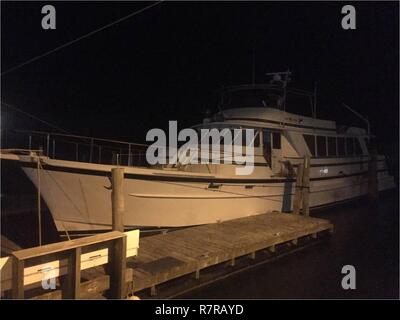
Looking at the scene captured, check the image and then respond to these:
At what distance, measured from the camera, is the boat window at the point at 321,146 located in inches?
491

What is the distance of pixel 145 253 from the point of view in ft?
21.2

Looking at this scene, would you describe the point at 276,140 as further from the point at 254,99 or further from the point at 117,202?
the point at 117,202

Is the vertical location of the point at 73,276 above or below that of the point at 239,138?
below

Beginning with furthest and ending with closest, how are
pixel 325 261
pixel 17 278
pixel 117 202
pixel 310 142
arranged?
1. pixel 310 142
2. pixel 325 261
3. pixel 117 202
4. pixel 17 278

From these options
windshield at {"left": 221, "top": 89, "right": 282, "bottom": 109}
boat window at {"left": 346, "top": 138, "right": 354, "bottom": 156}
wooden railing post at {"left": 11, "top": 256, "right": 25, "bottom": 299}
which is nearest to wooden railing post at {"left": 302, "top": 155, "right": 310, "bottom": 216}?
windshield at {"left": 221, "top": 89, "right": 282, "bottom": 109}

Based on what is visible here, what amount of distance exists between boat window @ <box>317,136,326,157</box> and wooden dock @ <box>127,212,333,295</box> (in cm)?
372

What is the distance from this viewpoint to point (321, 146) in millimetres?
12617

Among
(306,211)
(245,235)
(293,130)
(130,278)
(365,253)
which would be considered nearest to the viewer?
(130,278)

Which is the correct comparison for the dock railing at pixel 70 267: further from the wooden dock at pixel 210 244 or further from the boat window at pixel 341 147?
the boat window at pixel 341 147

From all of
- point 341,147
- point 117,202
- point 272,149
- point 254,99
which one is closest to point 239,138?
point 272,149

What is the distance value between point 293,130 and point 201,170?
3880mm

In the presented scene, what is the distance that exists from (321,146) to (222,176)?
5245 millimetres

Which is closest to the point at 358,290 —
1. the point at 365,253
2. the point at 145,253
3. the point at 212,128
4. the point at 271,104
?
the point at 365,253

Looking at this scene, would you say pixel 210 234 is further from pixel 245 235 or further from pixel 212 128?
pixel 212 128
